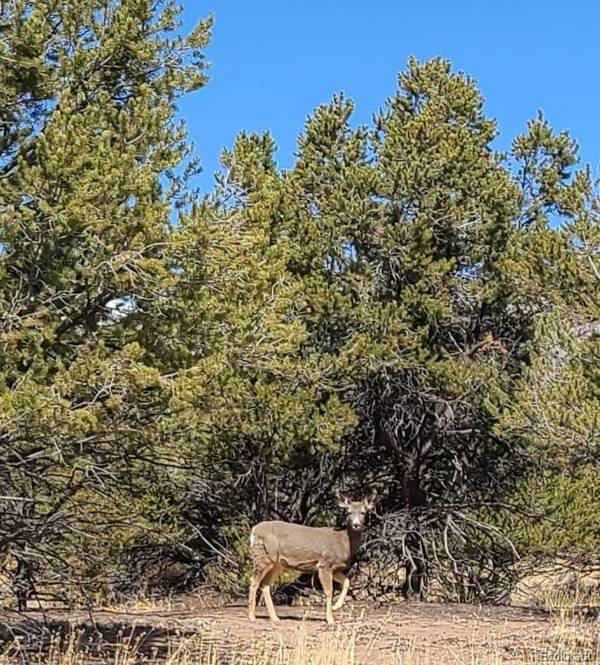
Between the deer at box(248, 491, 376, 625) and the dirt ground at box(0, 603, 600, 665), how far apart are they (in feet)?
1.50

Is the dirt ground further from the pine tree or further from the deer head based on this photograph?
the pine tree

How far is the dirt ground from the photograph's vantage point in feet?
31.0

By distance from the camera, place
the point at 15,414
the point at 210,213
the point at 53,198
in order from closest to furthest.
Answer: the point at 15,414 → the point at 53,198 → the point at 210,213

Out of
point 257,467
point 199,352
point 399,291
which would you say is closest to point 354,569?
point 257,467

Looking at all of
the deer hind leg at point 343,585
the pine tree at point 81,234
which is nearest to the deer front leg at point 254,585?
the deer hind leg at point 343,585

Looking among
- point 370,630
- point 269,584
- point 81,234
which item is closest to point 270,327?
point 81,234

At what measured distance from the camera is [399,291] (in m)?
14.9

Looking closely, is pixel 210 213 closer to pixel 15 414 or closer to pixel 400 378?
pixel 15 414

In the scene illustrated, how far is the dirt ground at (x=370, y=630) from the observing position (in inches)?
372

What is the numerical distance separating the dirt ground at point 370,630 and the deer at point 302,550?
458 mm

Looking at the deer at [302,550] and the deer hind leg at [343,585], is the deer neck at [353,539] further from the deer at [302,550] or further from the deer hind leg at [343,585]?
the deer hind leg at [343,585]

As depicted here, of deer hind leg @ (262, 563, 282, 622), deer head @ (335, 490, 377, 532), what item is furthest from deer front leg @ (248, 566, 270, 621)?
deer head @ (335, 490, 377, 532)

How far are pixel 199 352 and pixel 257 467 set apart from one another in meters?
7.10

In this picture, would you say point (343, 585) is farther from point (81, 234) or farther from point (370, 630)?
point (81, 234)
